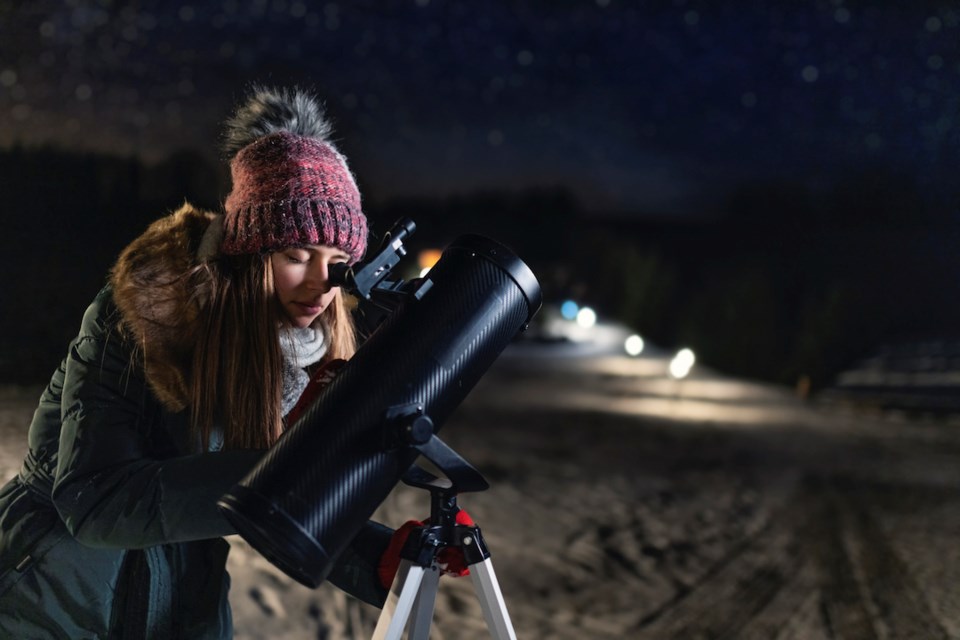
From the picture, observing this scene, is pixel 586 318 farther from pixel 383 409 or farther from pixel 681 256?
pixel 383 409

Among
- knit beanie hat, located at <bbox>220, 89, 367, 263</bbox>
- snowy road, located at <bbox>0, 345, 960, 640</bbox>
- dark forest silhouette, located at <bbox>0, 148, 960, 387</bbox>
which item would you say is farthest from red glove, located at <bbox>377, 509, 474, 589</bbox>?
dark forest silhouette, located at <bbox>0, 148, 960, 387</bbox>

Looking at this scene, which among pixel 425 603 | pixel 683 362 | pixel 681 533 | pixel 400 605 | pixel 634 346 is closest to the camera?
pixel 400 605

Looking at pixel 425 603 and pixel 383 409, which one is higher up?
pixel 383 409

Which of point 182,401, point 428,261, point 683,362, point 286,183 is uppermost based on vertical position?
point 683,362

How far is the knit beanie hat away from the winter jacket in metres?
0.13

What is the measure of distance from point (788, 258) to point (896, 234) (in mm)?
2930

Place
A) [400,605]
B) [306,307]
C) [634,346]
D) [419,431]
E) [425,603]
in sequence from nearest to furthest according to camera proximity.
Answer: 1. [419,431]
2. [400,605]
3. [425,603]
4. [306,307]
5. [634,346]

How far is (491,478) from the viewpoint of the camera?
20.5ft

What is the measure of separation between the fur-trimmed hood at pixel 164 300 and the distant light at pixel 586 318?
23.5m

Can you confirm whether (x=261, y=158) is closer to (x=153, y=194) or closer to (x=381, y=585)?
(x=381, y=585)

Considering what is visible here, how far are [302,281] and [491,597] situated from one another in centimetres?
71

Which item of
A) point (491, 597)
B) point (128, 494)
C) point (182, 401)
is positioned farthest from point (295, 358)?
point (491, 597)

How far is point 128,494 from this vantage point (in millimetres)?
1171

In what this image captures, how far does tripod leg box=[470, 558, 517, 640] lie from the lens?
133cm
